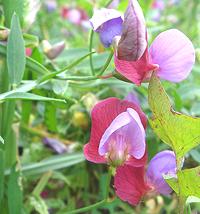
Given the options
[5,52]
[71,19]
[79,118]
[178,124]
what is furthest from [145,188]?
[71,19]

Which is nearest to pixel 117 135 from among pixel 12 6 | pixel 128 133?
pixel 128 133

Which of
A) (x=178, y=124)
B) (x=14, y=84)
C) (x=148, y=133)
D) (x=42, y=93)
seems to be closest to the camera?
(x=178, y=124)

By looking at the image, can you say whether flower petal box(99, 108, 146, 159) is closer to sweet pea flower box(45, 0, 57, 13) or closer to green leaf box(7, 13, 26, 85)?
green leaf box(7, 13, 26, 85)

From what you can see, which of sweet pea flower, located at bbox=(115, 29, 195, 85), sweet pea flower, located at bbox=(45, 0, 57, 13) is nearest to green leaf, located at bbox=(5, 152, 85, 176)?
sweet pea flower, located at bbox=(115, 29, 195, 85)

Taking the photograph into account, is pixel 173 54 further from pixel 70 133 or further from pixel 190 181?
pixel 70 133

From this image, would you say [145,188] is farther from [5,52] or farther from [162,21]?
[162,21]
